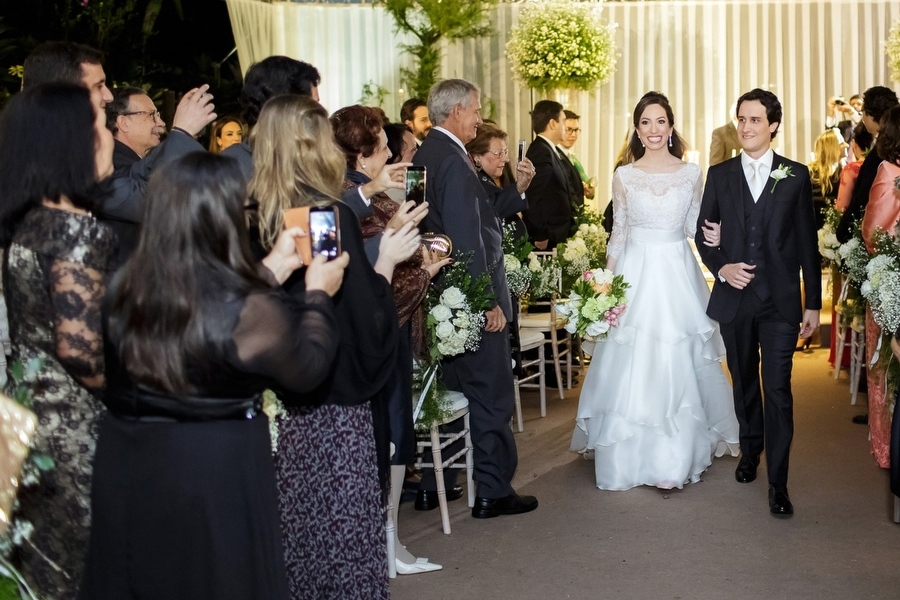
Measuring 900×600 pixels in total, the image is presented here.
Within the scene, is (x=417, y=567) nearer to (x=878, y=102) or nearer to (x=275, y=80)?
(x=275, y=80)

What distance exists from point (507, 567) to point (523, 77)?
7.35 m

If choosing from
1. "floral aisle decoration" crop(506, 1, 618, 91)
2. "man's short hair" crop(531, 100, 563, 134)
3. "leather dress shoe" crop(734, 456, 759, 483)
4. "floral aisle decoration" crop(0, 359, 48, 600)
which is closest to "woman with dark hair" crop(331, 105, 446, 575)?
"floral aisle decoration" crop(0, 359, 48, 600)

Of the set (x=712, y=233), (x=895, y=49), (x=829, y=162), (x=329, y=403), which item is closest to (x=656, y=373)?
(x=712, y=233)

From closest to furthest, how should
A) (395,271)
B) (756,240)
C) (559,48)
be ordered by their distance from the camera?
(395,271) → (756,240) → (559,48)

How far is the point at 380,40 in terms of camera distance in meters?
12.2

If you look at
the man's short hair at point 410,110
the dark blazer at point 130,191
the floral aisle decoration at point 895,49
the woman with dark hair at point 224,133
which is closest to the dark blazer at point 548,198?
the man's short hair at point 410,110

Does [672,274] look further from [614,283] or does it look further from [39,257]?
[39,257]

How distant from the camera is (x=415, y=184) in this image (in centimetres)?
361

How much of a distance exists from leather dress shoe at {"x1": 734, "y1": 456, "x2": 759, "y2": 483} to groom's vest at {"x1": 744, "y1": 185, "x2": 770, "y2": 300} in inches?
36.8

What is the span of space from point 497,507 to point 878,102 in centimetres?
369

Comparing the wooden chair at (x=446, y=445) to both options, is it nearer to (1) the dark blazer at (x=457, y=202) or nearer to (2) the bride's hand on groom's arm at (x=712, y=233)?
(1) the dark blazer at (x=457, y=202)

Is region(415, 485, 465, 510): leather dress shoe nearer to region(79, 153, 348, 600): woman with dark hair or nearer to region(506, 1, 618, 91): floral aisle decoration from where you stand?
region(79, 153, 348, 600): woman with dark hair

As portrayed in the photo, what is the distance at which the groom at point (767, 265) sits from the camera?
4809mm

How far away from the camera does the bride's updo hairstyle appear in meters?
5.30
